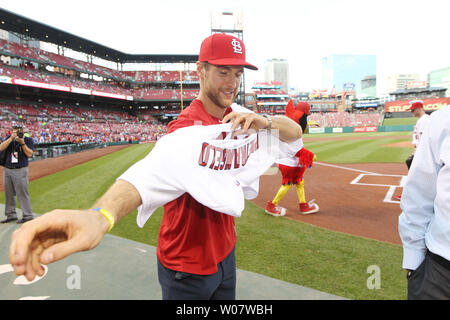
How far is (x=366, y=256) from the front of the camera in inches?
152

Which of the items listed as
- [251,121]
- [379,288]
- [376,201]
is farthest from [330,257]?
[376,201]

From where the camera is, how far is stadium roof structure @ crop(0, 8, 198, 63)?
113 feet

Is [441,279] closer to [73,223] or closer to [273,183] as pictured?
[73,223]

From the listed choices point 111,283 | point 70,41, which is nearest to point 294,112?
point 111,283

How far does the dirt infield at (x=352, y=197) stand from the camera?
16.9ft

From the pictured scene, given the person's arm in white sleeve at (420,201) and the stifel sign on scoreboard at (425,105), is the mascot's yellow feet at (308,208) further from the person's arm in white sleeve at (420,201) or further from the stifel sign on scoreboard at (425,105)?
the stifel sign on scoreboard at (425,105)

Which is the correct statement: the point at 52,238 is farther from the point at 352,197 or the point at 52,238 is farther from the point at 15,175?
the point at 352,197

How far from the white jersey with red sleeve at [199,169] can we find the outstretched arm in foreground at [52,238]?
0.26 m

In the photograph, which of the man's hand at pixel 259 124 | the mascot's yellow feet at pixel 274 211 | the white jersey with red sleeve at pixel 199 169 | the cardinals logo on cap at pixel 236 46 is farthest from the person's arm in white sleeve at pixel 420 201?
the mascot's yellow feet at pixel 274 211

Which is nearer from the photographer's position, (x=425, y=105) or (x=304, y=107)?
(x=304, y=107)

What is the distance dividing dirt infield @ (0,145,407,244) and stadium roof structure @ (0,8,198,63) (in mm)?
34666

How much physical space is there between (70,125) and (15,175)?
34.6m

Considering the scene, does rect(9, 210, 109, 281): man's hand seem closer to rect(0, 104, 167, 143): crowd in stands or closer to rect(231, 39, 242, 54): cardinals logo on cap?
rect(231, 39, 242, 54): cardinals logo on cap

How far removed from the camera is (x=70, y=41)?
43719mm
